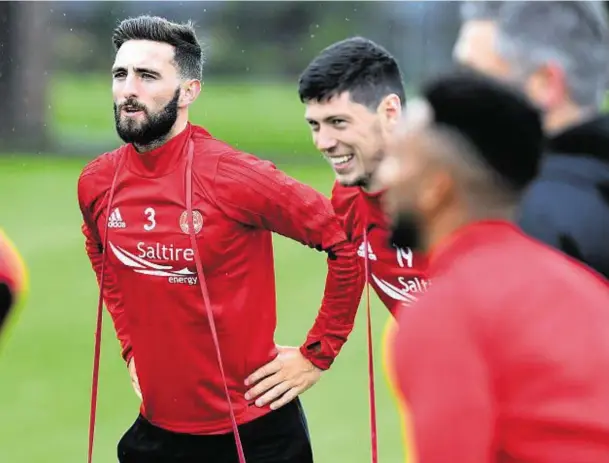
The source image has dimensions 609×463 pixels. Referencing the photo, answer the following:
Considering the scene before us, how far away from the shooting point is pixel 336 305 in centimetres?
477

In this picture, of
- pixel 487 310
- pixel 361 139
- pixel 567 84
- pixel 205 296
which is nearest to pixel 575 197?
pixel 567 84

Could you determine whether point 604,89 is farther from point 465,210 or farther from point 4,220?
point 4,220

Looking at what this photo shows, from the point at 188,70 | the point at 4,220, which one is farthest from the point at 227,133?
the point at 188,70

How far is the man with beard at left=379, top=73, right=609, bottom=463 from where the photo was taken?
2.35 meters

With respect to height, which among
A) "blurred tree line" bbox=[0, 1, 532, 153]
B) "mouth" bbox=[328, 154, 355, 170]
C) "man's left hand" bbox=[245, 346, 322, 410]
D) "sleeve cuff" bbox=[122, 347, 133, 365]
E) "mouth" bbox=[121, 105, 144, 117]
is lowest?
"man's left hand" bbox=[245, 346, 322, 410]

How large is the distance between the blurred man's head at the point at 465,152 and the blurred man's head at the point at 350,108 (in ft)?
5.87

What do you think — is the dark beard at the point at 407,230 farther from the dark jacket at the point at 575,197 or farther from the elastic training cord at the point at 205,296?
the elastic training cord at the point at 205,296

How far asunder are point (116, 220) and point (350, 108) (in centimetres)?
97

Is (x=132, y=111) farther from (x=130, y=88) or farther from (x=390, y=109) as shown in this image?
(x=390, y=109)

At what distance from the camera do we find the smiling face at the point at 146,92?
4551 mm

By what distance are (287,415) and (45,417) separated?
16.1 ft

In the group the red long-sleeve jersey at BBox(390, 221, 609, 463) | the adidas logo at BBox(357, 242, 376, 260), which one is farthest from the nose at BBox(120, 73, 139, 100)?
the red long-sleeve jersey at BBox(390, 221, 609, 463)

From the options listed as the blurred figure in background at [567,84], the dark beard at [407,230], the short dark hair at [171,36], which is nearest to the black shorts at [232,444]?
the short dark hair at [171,36]

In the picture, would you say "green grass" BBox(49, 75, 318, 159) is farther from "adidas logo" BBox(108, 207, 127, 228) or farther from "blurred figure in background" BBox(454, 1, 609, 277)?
"blurred figure in background" BBox(454, 1, 609, 277)
